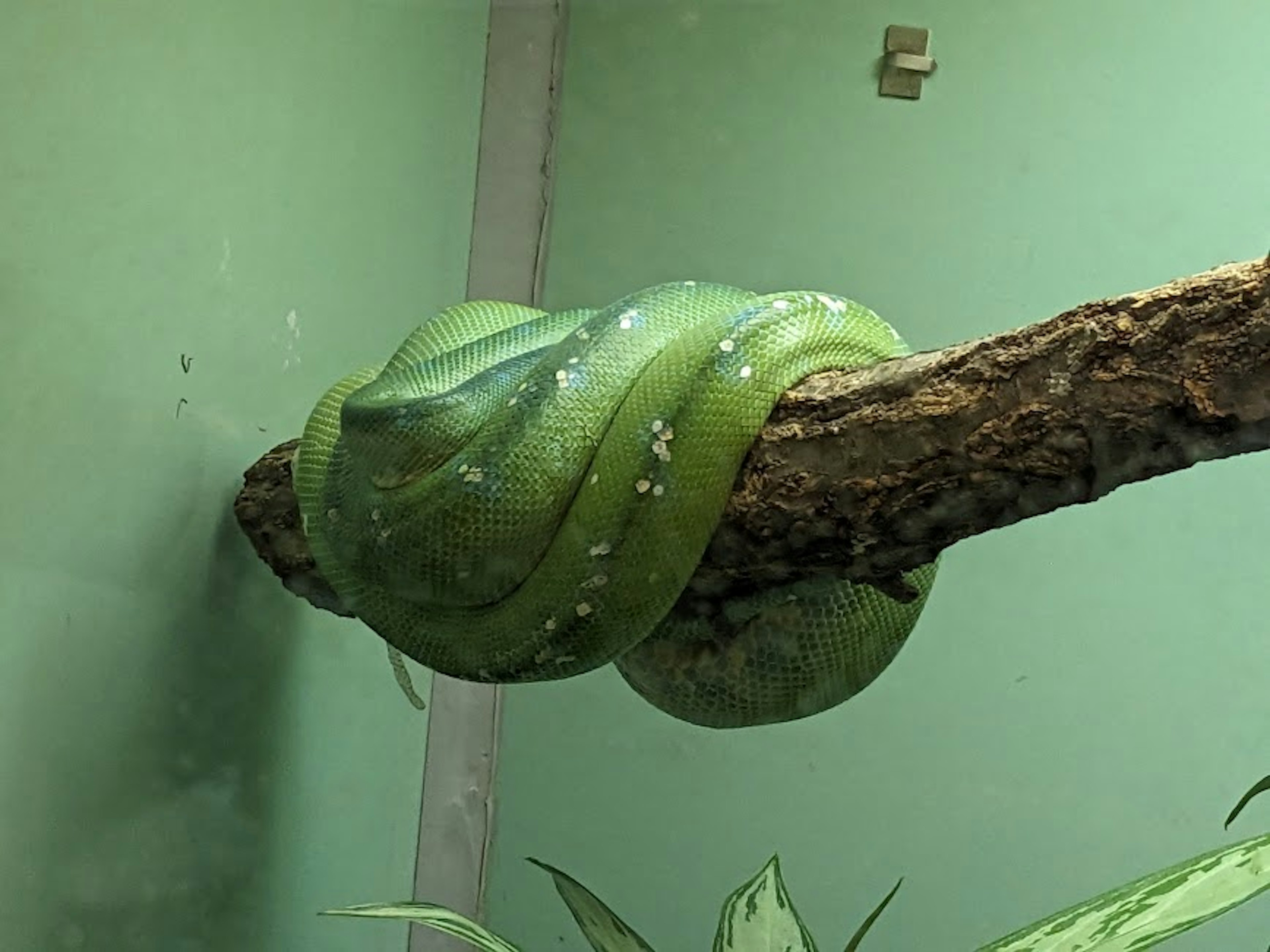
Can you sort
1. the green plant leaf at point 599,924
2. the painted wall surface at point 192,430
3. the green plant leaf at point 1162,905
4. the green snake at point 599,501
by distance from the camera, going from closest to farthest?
the green plant leaf at point 1162,905, the green snake at point 599,501, the painted wall surface at point 192,430, the green plant leaf at point 599,924

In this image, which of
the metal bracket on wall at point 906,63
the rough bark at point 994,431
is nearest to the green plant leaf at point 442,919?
the rough bark at point 994,431

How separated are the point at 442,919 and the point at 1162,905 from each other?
62 cm

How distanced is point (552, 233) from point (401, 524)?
3.16 ft

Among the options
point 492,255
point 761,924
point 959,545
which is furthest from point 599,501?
point 492,255

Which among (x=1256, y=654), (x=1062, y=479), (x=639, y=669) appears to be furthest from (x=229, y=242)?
(x=1256, y=654)

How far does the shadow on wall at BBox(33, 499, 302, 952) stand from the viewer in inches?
45.1

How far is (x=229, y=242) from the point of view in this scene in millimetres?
1352

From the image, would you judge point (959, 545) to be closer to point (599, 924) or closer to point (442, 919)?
point (599, 924)

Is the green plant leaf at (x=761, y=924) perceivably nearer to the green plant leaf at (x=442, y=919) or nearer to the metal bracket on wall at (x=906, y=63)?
the green plant leaf at (x=442, y=919)

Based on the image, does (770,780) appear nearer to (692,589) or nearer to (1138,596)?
(1138,596)

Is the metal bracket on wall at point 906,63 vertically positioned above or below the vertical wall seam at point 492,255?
above

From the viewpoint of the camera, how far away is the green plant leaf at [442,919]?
1.12 meters

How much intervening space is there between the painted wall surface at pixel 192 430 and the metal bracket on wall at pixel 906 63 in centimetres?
60

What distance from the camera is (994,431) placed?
0.85m
